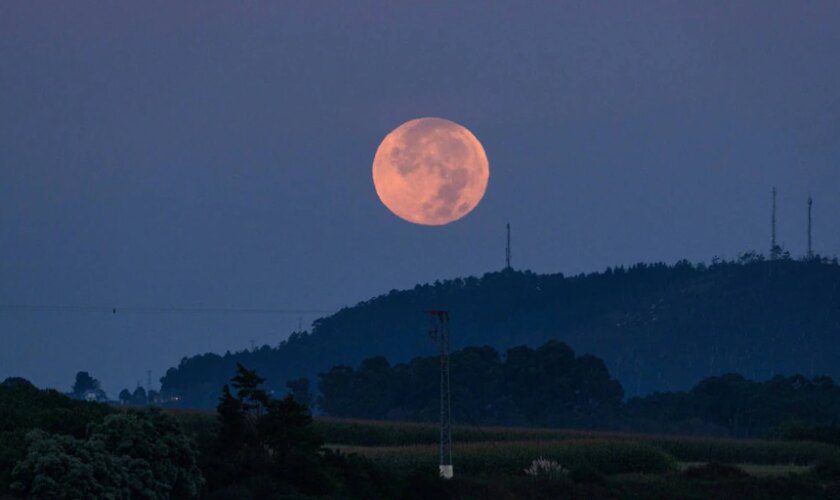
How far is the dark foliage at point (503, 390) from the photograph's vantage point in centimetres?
14400

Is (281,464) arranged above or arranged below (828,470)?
above

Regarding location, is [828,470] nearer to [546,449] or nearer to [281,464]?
[546,449]

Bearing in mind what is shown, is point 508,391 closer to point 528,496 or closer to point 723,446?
point 723,446

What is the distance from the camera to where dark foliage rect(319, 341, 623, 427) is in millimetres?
144000

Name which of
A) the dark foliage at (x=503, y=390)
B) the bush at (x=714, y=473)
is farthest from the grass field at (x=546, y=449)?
the dark foliage at (x=503, y=390)

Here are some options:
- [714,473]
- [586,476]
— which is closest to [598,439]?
[714,473]

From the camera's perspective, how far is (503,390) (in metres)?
150

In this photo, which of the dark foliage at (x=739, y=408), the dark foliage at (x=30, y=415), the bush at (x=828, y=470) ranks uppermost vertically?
the dark foliage at (x=30, y=415)

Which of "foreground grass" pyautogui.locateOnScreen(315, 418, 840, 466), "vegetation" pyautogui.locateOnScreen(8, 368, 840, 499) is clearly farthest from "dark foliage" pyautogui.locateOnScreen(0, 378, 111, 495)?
"foreground grass" pyautogui.locateOnScreen(315, 418, 840, 466)

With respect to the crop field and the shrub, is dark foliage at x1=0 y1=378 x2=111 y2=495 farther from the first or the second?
the crop field

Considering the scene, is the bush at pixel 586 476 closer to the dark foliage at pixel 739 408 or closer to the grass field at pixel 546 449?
the grass field at pixel 546 449

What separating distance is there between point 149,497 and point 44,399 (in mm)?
12087

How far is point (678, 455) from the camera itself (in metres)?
88.2

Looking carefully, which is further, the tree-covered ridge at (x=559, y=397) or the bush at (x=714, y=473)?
the tree-covered ridge at (x=559, y=397)
